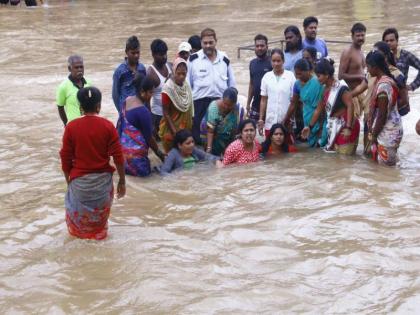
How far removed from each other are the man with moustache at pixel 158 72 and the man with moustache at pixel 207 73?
318mm

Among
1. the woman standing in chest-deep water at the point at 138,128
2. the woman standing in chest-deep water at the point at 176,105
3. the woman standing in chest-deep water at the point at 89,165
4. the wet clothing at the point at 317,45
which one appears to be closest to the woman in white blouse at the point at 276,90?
the wet clothing at the point at 317,45

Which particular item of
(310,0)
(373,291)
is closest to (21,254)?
(373,291)

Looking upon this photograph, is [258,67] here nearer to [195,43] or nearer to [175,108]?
[195,43]

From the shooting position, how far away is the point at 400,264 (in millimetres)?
4891

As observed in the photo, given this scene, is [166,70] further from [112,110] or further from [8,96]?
[8,96]

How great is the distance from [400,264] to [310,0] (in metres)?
23.3

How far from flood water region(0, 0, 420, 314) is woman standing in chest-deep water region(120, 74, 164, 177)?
0.18 m

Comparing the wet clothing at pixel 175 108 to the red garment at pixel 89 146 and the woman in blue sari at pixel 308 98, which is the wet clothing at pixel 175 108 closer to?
the woman in blue sari at pixel 308 98

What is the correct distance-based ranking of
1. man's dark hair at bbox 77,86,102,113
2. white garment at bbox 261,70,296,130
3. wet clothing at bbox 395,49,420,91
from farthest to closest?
white garment at bbox 261,70,296,130 < wet clothing at bbox 395,49,420,91 < man's dark hair at bbox 77,86,102,113

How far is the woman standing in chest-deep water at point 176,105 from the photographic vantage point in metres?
7.22

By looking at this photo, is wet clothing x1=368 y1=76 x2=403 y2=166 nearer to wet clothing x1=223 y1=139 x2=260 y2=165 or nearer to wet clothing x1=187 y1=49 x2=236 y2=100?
wet clothing x1=223 y1=139 x2=260 y2=165

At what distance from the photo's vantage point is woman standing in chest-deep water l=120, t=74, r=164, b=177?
6.56m

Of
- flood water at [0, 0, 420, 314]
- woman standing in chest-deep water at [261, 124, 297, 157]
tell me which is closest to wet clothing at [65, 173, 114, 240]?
flood water at [0, 0, 420, 314]

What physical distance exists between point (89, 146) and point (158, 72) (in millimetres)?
2831
